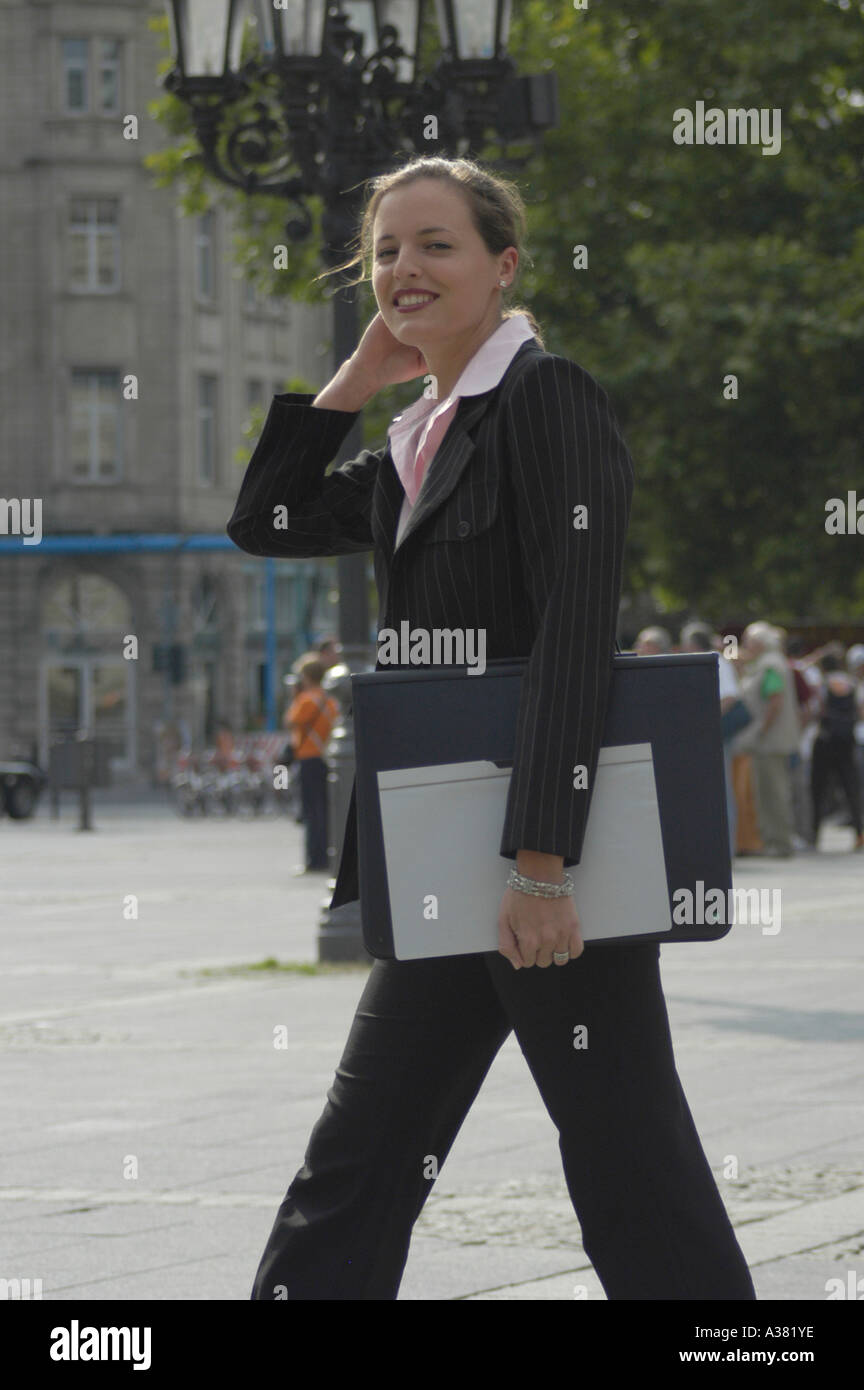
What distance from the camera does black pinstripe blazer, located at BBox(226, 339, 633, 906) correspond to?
10.2 feet

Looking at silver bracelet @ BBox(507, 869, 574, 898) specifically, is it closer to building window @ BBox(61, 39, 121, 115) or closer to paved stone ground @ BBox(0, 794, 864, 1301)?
paved stone ground @ BBox(0, 794, 864, 1301)

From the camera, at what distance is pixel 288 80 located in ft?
38.4

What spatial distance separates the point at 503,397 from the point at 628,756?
520mm

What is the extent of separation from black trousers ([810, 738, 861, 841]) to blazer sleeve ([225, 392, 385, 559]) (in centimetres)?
1734

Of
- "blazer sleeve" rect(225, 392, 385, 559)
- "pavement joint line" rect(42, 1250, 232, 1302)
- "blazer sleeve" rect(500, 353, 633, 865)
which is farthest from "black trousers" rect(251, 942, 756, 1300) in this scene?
"pavement joint line" rect(42, 1250, 232, 1302)

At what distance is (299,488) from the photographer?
3857 mm

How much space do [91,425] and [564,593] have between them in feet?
155

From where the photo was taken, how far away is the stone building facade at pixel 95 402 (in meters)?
48.6

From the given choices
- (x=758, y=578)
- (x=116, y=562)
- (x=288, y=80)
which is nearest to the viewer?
(x=288, y=80)

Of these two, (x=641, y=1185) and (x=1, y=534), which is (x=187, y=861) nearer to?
(x=641, y=1185)

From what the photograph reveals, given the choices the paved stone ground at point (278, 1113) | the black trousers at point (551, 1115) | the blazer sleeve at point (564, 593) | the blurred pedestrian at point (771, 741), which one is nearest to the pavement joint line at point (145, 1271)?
the paved stone ground at point (278, 1113)

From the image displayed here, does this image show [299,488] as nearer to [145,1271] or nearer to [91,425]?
[145,1271]
